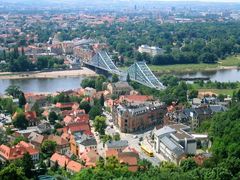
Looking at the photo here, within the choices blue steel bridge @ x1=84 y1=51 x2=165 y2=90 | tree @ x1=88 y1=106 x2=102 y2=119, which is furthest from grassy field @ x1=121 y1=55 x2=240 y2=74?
tree @ x1=88 y1=106 x2=102 y2=119

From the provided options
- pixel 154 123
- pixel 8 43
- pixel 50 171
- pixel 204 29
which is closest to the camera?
pixel 50 171

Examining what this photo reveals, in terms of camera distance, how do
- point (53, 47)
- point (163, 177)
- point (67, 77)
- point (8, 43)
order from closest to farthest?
point (163, 177)
point (67, 77)
point (53, 47)
point (8, 43)

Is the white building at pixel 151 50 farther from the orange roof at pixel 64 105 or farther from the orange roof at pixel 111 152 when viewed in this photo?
the orange roof at pixel 111 152

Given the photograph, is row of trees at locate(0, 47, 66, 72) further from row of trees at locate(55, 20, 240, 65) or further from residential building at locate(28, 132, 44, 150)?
residential building at locate(28, 132, 44, 150)

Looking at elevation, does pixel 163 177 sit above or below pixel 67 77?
→ above

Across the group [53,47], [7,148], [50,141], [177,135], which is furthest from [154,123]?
[53,47]

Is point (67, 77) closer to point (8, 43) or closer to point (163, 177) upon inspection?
point (8, 43)

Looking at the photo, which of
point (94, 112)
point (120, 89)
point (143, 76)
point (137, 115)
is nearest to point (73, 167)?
point (137, 115)
